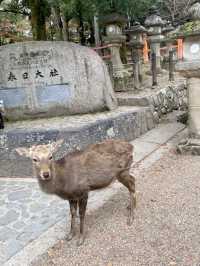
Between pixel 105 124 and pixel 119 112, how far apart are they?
1.20 meters

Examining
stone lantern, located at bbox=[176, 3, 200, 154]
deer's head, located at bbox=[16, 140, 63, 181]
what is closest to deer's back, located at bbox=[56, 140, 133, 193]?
deer's head, located at bbox=[16, 140, 63, 181]

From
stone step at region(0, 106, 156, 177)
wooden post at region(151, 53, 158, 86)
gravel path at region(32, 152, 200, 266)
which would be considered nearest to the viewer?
gravel path at region(32, 152, 200, 266)

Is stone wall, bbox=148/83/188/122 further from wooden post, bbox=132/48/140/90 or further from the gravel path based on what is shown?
the gravel path

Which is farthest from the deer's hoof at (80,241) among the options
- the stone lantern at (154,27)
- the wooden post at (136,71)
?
the stone lantern at (154,27)

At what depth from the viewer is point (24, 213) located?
579 cm

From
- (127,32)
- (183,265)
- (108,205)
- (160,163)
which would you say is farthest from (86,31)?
(183,265)

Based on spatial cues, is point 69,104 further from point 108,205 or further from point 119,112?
point 108,205

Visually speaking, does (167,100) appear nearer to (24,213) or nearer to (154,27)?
(154,27)

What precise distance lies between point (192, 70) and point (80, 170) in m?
3.84

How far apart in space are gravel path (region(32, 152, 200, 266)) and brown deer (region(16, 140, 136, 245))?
207mm

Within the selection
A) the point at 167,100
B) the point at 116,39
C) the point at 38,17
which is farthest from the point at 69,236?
the point at 38,17

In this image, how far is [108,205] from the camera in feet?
19.1

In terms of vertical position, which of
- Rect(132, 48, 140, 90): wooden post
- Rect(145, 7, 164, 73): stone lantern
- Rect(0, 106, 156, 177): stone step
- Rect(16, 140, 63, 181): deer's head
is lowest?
Rect(0, 106, 156, 177): stone step

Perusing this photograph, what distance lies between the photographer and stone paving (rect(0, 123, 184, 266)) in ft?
15.9
